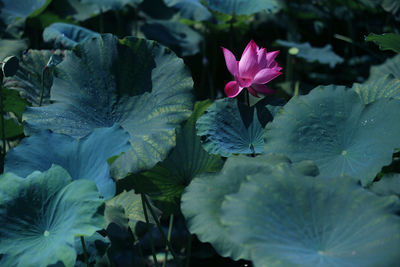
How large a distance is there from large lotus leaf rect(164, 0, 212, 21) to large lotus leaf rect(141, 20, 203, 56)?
0.68 ft

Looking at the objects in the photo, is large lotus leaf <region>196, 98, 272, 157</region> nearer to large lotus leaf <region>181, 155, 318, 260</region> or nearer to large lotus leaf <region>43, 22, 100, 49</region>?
large lotus leaf <region>181, 155, 318, 260</region>

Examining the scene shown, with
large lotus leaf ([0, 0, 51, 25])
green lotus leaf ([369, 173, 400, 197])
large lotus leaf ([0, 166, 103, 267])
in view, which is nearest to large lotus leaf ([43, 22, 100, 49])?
large lotus leaf ([0, 0, 51, 25])

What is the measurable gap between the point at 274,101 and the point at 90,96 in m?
0.53

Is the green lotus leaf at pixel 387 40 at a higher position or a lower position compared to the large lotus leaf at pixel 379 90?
higher

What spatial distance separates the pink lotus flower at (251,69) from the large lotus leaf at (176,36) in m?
1.18

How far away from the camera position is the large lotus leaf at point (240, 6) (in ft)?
6.79

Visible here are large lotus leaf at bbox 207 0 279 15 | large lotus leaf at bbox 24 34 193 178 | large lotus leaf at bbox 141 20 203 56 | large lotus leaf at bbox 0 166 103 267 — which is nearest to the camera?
large lotus leaf at bbox 0 166 103 267

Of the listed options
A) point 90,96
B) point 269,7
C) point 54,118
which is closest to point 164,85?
point 90,96

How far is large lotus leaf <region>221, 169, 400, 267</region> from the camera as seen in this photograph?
0.79 meters

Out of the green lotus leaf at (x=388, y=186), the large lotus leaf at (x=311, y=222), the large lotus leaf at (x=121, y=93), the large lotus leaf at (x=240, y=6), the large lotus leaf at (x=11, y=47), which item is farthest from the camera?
the large lotus leaf at (x=240, y=6)

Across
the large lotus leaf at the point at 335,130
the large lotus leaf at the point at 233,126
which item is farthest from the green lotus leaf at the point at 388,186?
the large lotus leaf at the point at 233,126

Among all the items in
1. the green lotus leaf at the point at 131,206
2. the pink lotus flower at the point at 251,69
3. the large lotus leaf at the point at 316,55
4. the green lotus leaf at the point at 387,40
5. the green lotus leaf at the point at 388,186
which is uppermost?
the green lotus leaf at the point at 387,40

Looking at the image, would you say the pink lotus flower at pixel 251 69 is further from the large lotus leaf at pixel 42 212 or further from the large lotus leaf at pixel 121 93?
the large lotus leaf at pixel 42 212

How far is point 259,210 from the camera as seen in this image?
85 cm
